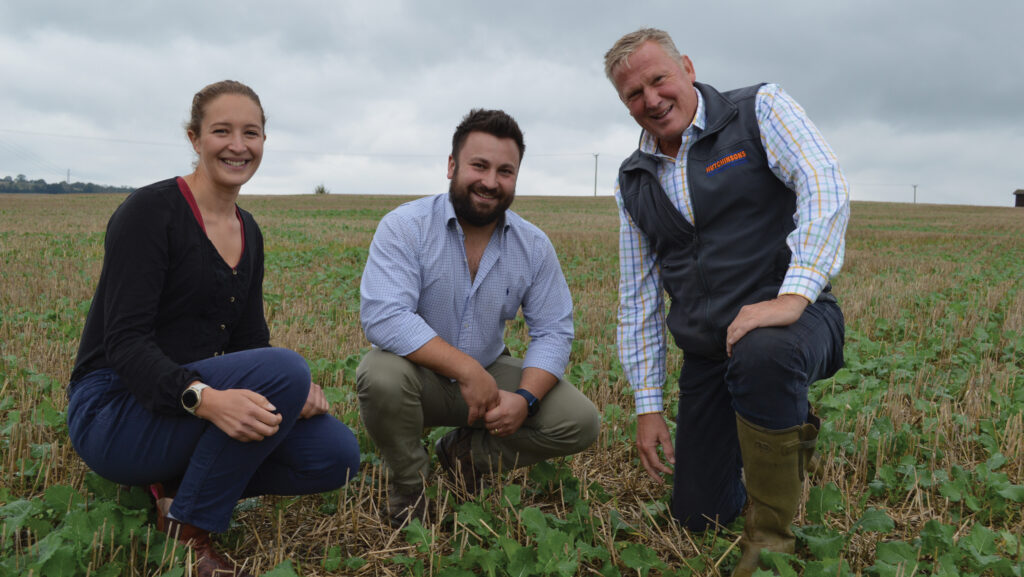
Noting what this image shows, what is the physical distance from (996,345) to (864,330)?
108 centimetres

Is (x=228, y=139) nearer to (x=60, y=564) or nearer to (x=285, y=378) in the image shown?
(x=285, y=378)

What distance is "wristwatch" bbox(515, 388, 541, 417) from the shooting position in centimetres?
319

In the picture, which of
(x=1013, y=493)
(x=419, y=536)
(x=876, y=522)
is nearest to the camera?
(x=419, y=536)

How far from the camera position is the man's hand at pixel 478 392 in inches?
119

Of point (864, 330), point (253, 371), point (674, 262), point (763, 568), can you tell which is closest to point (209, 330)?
point (253, 371)

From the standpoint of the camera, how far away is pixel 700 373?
3.19m

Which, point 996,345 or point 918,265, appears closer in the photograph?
point 996,345

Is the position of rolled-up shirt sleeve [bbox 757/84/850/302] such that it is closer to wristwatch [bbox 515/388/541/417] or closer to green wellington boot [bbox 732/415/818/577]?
green wellington boot [bbox 732/415/818/577]

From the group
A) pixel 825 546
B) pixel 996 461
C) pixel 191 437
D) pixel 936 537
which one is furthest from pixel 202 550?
pixel 996 461

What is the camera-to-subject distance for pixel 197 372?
8.30 feet

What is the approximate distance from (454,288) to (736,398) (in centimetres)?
139

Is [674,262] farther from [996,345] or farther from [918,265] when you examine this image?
[918,265]

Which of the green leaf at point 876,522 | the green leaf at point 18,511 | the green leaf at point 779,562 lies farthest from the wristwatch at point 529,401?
the green leaf at point 18,511

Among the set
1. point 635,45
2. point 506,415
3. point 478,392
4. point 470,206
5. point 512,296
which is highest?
point 635,45
